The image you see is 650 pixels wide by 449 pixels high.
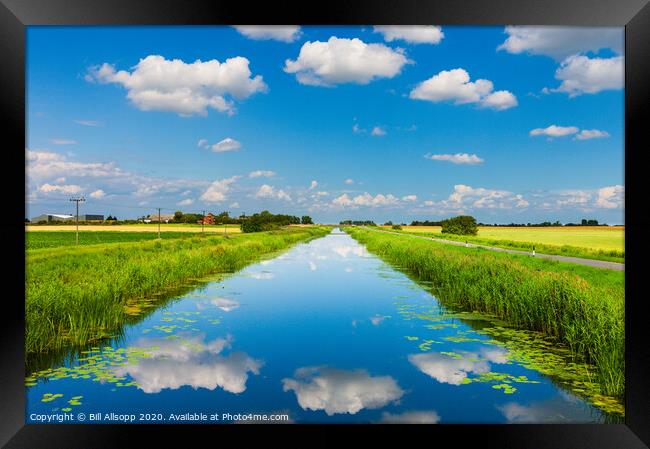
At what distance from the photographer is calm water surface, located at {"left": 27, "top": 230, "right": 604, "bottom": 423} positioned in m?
4.80

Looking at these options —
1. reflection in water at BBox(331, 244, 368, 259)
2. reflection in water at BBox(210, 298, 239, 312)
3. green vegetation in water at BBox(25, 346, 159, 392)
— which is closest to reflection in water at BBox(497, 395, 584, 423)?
green vegetation in water at BBox(25, 346, 159, 392)

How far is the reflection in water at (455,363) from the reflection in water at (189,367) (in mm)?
2449

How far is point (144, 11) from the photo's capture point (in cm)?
359

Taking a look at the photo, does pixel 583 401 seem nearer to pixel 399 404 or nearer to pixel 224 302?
pixel 399 404

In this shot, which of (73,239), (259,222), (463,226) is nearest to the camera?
(73,239)

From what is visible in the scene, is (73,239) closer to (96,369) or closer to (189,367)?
(96,369)

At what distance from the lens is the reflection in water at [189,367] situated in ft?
17.8

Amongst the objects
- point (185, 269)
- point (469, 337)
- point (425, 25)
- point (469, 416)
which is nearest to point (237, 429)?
point (469, 416)

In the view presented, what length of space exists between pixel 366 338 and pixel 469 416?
131 inches

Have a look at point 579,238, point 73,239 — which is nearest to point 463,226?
point 579,238

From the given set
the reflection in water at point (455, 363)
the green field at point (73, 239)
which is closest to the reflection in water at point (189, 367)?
the reflection in water at point (455, 363)

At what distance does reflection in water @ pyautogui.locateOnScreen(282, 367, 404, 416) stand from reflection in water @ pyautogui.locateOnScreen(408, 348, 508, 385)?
0.69m

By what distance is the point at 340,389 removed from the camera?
5.41m

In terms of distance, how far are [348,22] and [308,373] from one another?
14.6ft
